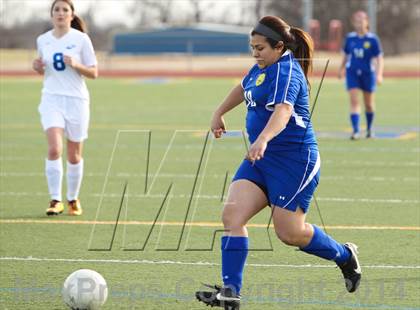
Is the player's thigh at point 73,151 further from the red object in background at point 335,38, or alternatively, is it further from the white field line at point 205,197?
the red object in background at point 335,38

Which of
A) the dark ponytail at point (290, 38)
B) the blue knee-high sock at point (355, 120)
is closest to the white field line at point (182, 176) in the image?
the blue knee-high sock at point (355, 120)

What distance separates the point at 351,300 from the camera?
676 cm

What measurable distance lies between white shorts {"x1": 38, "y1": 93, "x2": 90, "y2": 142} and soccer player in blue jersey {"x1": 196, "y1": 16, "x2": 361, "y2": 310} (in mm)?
3567

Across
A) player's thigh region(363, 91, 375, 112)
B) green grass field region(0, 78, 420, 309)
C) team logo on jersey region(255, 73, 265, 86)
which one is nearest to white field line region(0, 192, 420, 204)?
green grass field region(0, 78, 420, 309)

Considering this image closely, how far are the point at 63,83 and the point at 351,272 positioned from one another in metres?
3.94

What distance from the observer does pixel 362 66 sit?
17.2m

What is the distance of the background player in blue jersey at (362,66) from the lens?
56.0 ft

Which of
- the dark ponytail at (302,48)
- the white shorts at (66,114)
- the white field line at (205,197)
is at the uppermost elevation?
the dark ponytail at (302,48)

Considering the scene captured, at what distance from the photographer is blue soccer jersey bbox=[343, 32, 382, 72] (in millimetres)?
17203

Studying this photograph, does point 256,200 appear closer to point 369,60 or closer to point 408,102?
point 369,60

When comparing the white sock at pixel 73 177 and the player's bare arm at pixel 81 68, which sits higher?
the player's bare arm at pixel 81 68

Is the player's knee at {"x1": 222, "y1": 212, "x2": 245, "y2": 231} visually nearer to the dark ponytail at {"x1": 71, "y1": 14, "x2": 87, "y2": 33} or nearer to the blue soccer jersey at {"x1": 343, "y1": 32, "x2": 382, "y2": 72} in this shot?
the dark ponytail at {"x1": 71, "y1": 14, "x2": 87, "y2": 33}

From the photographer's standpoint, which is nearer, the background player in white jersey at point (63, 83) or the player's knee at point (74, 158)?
the background player in white jersey at point (63, 83)

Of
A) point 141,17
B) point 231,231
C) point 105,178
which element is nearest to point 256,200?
point 231,231
